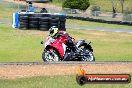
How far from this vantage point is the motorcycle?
1520cm

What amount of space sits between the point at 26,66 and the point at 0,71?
47.2 inches

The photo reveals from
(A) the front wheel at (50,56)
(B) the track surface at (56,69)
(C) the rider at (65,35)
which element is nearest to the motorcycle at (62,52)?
(A) the front wheel at (50,56)

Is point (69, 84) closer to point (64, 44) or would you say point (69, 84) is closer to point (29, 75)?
point (29, 75)

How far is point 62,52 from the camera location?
50.4 ft

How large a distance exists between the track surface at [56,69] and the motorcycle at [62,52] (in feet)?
3.71

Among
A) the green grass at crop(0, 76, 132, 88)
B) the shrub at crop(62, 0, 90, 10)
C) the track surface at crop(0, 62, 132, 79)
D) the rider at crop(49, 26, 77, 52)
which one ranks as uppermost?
the shrub at crop(62, 0, 90, 10)

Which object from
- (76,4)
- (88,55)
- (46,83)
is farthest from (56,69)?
(76,4)

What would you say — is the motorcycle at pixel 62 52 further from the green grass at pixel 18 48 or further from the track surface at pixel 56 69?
the green grass at pixel 18 48

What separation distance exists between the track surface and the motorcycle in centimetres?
113

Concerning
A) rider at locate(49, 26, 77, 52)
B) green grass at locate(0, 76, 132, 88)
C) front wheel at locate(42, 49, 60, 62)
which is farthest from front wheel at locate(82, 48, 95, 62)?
green grass at locate(0, 76, 132, 88)

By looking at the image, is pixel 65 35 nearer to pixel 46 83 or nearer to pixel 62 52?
pixel 62 52

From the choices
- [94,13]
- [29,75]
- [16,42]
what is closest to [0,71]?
[29,75]

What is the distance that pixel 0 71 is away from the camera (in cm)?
1252

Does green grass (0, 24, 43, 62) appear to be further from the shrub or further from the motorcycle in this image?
the shrub
